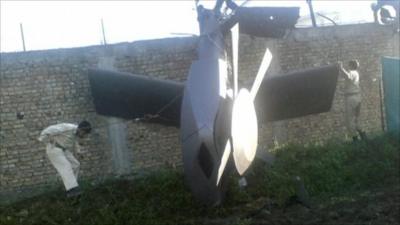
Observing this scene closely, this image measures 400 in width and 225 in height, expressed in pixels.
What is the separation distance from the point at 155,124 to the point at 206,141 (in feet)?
15.6

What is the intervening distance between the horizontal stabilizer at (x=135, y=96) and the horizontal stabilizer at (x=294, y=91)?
58.7 inches

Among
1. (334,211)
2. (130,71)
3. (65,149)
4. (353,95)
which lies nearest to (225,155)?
(334,211)

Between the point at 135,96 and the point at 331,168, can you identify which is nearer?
the point at 331,168

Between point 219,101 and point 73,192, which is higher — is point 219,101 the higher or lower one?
the higher one

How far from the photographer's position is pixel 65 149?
24.1 feet

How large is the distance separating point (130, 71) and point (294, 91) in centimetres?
295

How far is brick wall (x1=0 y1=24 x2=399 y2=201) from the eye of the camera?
9.41 metres

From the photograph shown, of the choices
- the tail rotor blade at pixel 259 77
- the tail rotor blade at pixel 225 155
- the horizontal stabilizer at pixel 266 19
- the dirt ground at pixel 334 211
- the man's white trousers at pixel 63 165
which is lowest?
the dirt ground at pixel 334 211

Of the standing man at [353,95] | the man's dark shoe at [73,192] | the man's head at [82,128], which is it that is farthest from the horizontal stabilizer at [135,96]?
the standing man at [353,95]

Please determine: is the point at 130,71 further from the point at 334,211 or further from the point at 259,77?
the point at 334,211

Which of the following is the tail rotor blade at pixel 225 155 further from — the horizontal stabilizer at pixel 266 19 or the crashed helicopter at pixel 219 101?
the horizontal stabilizer at pixel 266 19

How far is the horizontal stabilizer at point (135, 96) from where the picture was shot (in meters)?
8.52

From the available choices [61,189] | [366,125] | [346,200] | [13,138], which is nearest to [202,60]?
[346,200]

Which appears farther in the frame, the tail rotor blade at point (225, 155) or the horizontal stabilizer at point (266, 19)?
the horizontal stabilizer at point (266, 19)
